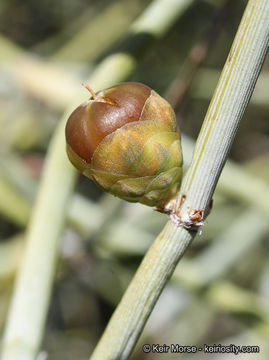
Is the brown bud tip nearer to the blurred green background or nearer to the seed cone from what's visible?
the seed cone

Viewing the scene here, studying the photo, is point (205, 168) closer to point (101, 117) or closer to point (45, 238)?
point (101, 117)

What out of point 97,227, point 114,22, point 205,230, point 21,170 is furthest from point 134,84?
point 114,22

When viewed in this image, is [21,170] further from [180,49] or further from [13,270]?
[180,49]

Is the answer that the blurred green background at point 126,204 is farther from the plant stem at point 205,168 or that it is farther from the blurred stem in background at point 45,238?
the plant stem at point 205,168

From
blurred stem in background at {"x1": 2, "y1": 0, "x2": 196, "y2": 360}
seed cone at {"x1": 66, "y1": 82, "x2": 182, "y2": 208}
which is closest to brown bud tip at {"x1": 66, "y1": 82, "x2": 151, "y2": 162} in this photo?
seed cone at {"x1": 66, "y1": 82, "x2": 182, "y2": 208}

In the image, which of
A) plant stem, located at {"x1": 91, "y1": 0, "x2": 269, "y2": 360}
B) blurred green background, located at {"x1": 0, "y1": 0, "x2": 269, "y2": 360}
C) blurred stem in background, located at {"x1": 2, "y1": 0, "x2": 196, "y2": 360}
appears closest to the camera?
plant stem, located at {"x1": 91, "y1": 0, "x2": 269, "y2": 360}
